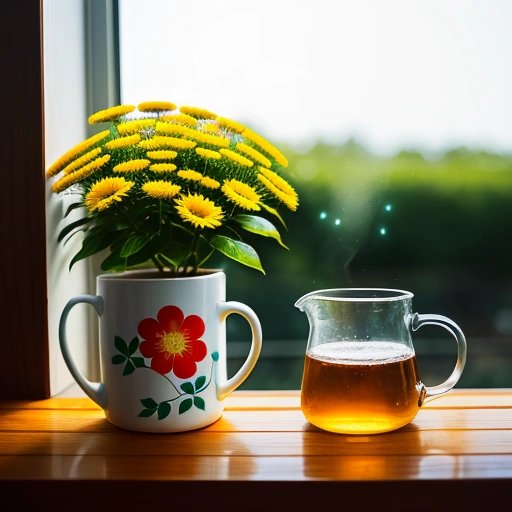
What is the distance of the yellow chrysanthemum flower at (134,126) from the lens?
0.72m

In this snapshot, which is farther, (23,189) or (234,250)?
(23,189)

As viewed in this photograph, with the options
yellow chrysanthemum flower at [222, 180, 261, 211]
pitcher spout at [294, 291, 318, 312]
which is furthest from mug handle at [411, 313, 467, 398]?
yellow chrysanthemum flower at [222, 180, 261, 211]

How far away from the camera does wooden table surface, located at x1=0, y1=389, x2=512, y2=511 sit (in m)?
0.57

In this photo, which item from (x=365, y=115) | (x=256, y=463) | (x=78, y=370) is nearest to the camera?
(x=256, y=463)

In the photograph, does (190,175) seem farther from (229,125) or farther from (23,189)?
(23,189)

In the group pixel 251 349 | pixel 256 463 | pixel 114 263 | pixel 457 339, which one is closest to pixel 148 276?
pixel 114 263

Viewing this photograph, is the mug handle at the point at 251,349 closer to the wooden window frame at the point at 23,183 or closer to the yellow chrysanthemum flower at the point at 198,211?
the yellow chrysanthemum flower at the point at 198,211

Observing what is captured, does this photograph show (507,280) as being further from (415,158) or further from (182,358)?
(182,358)

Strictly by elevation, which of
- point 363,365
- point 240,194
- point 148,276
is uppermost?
point 240,194

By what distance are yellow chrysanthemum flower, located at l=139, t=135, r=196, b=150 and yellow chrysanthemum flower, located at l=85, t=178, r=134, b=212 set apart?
65 millimetres

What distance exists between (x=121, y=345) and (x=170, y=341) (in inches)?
2.5

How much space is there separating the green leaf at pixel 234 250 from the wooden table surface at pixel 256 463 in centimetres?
23

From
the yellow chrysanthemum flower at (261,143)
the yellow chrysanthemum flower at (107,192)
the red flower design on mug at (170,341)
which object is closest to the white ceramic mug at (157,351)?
the red flower design on mug at (170,341)

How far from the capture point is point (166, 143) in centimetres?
69
